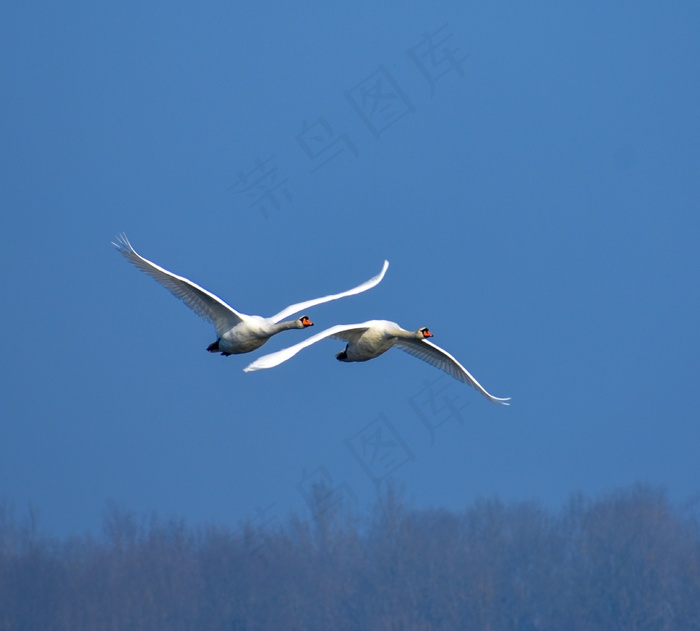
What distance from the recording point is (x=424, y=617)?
6244 cm

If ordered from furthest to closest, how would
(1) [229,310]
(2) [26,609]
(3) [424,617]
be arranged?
(3) [424,617], (2) [26,609], (1) [229,310]

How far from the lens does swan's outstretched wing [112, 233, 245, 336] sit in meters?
28.4

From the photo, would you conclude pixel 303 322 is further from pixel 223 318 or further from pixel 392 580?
pixel 392 580

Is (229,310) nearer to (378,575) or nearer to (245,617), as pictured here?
(245,617)

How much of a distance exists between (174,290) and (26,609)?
1305 inches

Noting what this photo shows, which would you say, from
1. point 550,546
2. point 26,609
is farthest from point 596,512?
point 26,609

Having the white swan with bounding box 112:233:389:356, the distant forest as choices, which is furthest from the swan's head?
the distant forest

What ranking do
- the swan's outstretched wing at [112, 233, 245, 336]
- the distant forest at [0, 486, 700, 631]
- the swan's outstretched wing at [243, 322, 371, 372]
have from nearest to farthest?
the swan's outstretched wing at [243, 322, 371, 372] → the swan's outstretched wing at [112, 233, 245, 336] → the distant forest at [0, 486, 700, 631]

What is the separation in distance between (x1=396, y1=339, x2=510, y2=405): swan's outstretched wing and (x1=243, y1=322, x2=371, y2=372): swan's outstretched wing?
1377 mm

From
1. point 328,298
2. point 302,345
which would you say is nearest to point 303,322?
point 328,298

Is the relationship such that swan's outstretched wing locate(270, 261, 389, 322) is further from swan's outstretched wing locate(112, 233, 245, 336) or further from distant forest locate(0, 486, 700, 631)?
distant forest locate(0, 486, 700, 631)

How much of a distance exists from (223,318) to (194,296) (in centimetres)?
69

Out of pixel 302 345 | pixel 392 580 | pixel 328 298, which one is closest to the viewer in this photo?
pixel 302 345

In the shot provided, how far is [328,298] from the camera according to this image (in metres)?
30.0
